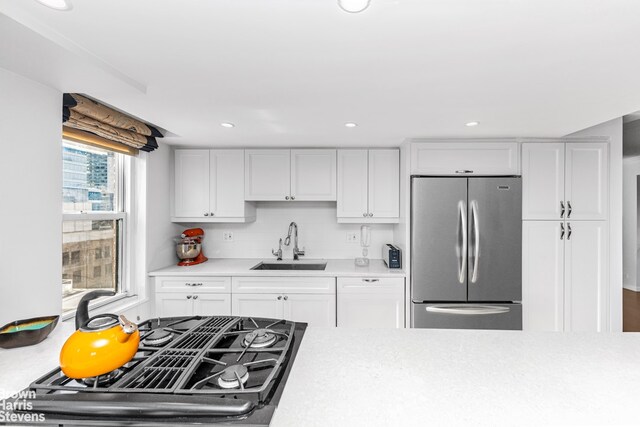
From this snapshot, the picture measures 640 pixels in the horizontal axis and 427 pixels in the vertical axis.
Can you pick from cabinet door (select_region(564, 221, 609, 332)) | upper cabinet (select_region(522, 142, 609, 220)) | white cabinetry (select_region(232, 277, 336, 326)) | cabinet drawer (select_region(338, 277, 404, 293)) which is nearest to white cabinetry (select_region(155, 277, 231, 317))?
white cabinetry (select_region(232, 277, 336, 326))

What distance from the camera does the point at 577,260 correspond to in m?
2.91

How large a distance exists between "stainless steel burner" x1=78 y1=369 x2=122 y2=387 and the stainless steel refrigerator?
241 centimetres

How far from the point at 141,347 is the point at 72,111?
1634 mm

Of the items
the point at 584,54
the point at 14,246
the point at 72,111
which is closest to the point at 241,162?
the point at 72,111

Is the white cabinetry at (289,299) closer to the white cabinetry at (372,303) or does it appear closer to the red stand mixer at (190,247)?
the white cabinetry at (372,303)

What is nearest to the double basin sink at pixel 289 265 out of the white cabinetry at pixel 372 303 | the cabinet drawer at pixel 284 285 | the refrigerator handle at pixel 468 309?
the cabinet drawer at pixel 284 285

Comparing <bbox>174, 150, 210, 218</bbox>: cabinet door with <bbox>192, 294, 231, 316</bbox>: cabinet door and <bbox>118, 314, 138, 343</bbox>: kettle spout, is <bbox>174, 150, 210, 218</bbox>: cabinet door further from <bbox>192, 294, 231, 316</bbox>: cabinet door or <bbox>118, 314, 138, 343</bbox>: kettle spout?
<bbox>118, 314, 138, 343</bbox>: kettle spout

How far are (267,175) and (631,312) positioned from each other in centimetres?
566

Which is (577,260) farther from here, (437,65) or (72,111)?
(72,111)

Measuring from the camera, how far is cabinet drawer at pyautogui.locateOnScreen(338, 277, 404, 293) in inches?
116

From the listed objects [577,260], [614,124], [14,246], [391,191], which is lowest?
[577,260]

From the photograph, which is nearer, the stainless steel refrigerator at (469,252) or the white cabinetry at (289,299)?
the stainless steel refrigerator at (469,252)

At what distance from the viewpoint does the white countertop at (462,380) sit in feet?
2.64

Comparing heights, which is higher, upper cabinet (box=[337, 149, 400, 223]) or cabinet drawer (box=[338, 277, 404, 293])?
upper cabinet (box=[337, 149, 400, 223])
